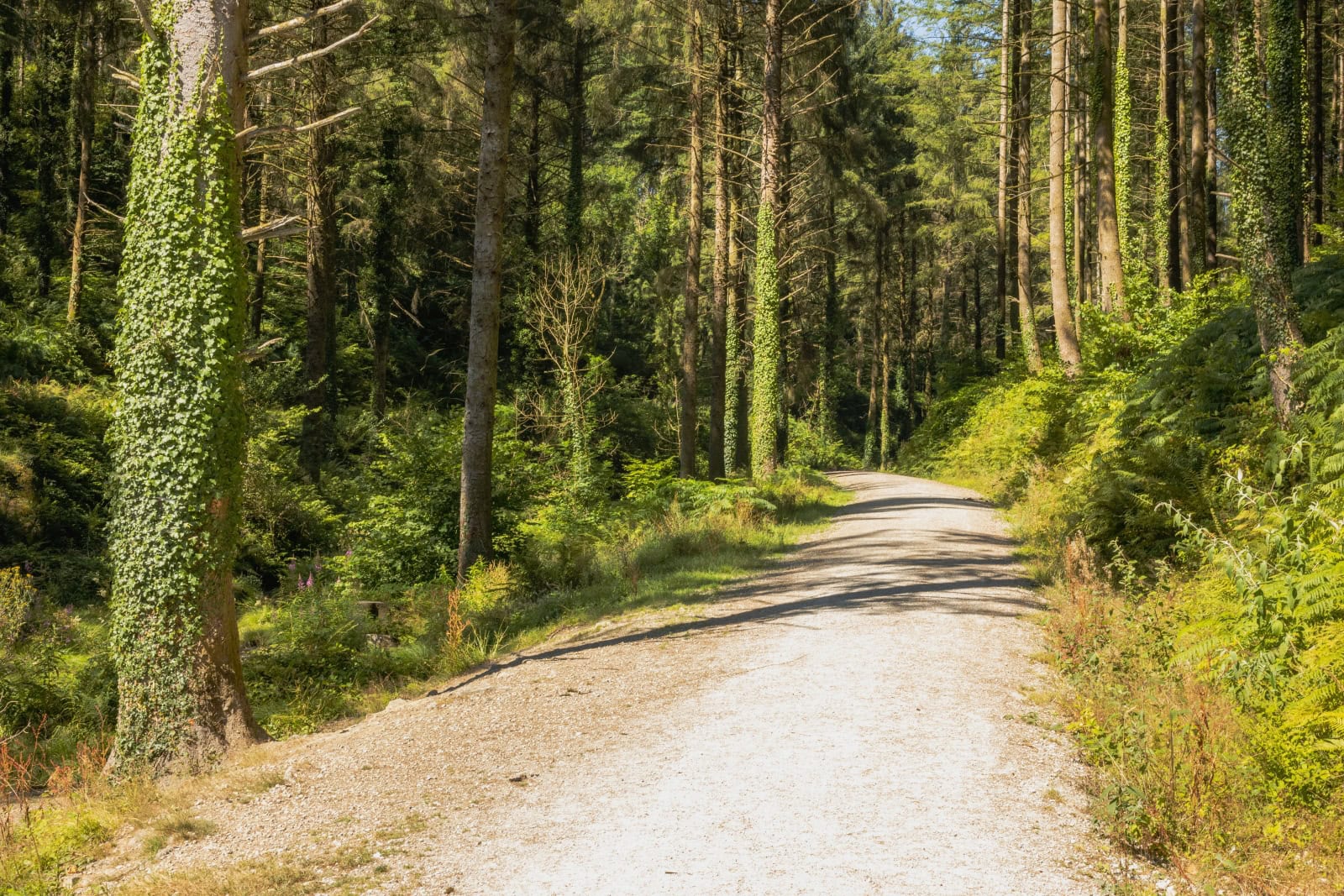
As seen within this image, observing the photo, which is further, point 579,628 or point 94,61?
point 94,61

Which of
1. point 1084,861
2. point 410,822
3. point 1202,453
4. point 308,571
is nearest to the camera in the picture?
point 1084,861

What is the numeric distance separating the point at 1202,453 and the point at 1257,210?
2.57m

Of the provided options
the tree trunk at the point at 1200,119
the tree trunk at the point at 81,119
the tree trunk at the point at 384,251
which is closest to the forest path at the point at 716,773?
the tree trunk at the point at 1200,119

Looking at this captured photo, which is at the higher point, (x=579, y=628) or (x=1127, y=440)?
(x=1127, y=440)

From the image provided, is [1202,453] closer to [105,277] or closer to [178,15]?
[178,15]

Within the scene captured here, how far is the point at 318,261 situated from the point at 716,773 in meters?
17.8

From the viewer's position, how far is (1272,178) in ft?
30.0

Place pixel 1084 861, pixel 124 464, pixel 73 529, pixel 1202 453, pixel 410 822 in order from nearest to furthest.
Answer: pixel 1084 861, pixel 410 822, pixel 124 464, pixel 1202 453, pixel 73 529

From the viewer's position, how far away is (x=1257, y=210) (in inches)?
362

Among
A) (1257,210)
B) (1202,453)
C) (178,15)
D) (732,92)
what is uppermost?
(732,92)

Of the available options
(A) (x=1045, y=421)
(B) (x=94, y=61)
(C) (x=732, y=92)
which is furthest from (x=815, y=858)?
(B) (x=94, y=61)

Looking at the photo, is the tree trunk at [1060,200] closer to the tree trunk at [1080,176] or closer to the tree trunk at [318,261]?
the tree trunk at [1080,176]

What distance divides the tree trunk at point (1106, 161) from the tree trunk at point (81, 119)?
22.7 metres

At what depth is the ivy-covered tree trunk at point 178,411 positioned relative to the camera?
7.13 metres
